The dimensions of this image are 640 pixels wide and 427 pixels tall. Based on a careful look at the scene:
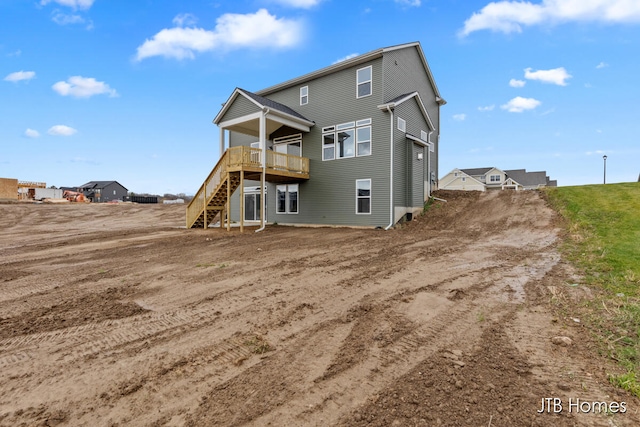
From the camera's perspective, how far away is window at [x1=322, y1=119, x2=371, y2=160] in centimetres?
1516

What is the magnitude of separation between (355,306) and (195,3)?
17.7 m

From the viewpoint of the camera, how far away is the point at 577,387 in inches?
93.6

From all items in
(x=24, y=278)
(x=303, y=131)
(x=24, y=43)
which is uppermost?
(x=24, y=43)

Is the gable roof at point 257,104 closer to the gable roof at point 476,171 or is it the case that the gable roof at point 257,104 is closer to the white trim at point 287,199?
the white trim at point 287,199

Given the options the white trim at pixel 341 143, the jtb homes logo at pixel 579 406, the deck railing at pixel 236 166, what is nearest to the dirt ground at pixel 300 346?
the jtb homes logo at pixel 579 406

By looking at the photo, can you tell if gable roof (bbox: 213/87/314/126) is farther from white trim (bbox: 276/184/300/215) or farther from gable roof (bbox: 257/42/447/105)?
white trim (bbox: 276/184/300/215)

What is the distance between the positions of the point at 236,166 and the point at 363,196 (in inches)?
250

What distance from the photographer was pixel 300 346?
3127 mm

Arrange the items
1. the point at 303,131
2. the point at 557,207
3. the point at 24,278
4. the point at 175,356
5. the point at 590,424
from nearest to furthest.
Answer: the point at 590,424 → the point at 175,356 → the point at 24,278 → the point at 557,207 → the point at 303,131

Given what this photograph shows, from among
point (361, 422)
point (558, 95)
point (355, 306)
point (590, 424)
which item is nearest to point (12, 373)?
point (361, 422)

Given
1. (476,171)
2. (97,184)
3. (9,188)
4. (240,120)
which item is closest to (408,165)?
(240,120)

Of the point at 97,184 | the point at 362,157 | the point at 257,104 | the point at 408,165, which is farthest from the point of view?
the point at 97,184

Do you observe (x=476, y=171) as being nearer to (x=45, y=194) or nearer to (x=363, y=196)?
(x=363, y=196)

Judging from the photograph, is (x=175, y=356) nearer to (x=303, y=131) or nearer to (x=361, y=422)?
(x=361, y=422)
